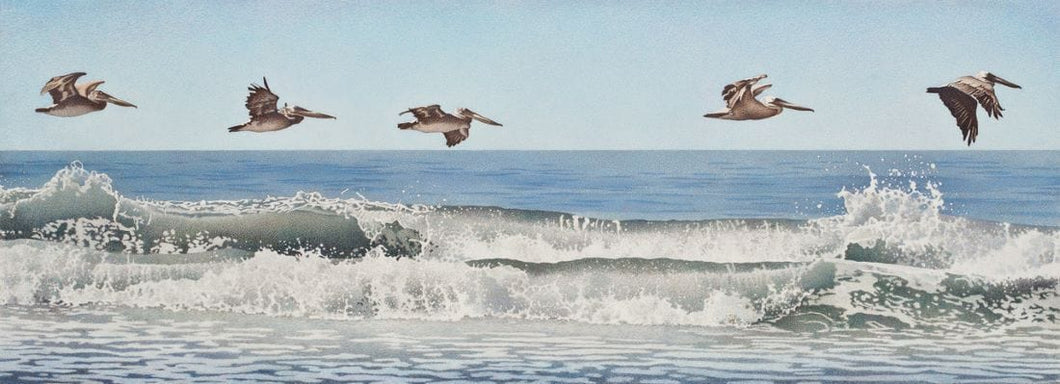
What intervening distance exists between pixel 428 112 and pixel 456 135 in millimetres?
366

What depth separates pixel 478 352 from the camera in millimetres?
10438

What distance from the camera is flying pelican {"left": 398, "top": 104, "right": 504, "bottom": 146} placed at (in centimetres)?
1202

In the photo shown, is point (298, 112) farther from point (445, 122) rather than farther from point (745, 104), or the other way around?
point (745, 104)

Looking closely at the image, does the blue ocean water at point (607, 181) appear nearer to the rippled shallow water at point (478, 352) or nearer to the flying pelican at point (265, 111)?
the flying pelican at point (265, 111)

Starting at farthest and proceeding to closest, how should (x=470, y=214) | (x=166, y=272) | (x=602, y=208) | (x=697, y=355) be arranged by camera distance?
(x=602, y=208), (x=470, y=214), (x=166, y=272), (x=697, y=355)

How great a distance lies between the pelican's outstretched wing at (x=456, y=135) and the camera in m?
12.2

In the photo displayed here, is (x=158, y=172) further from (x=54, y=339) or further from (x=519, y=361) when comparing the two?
(x=519, y=361)

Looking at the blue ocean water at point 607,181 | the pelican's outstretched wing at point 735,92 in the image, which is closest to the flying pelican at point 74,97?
the pelican's outstretched wing at point 735,92

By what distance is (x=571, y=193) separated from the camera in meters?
23.7

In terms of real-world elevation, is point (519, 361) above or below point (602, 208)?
below

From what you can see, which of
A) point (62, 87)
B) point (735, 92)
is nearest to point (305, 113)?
point (62, 87)

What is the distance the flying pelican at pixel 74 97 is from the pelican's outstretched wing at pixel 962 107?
6925 mm

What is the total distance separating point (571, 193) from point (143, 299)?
37.8 feet

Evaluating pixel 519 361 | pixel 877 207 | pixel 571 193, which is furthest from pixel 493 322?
pixel 571 193
